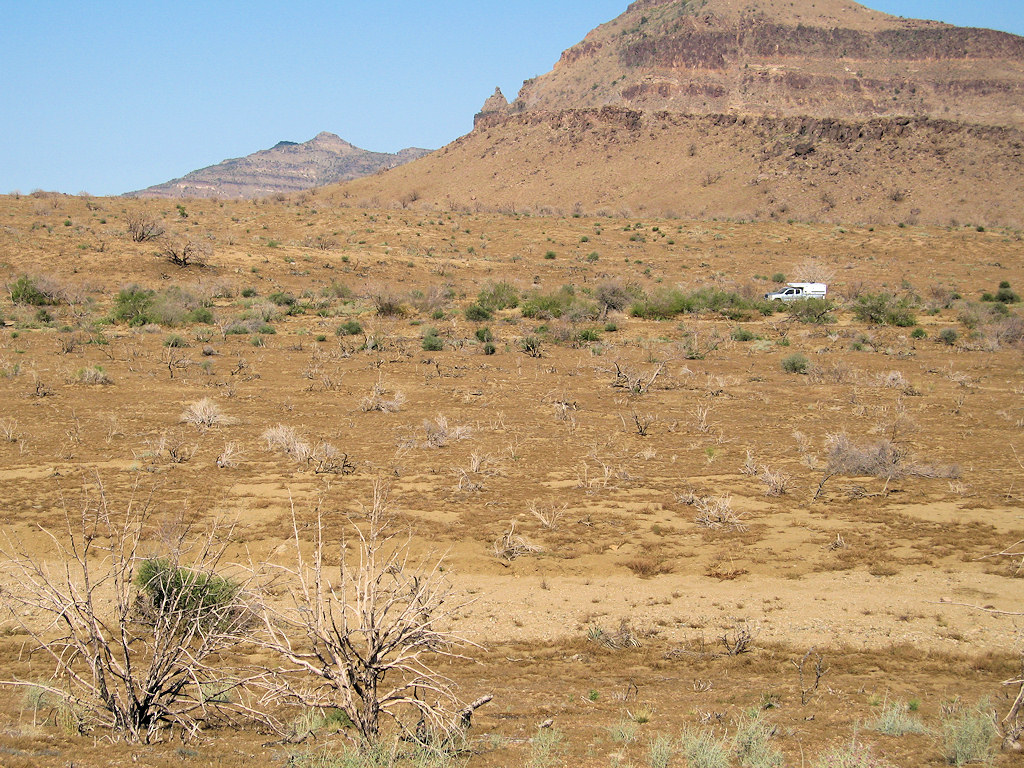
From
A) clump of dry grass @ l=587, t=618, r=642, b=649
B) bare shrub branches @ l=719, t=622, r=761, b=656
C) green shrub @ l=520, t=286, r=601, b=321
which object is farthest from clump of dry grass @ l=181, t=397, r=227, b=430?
green shrub @ l=520, t=286, r=601, b=321

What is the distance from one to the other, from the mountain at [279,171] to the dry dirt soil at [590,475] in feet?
425

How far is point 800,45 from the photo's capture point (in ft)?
342

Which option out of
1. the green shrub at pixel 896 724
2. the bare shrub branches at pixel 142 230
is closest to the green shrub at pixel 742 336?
the green shrub at pixel 896 724

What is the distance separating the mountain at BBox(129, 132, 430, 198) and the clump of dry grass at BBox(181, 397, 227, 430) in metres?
141

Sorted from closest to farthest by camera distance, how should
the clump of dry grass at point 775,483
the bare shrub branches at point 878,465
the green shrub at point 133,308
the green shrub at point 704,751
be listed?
the green shrub at point 704,751 < the clump of dry grass at point 775,483 < the bare shrub branches at point 878,465 < the green shrub at point 133,308

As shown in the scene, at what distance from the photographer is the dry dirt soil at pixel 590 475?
6652mm

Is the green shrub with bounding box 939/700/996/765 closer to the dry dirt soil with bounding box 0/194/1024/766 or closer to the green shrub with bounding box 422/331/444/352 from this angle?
the dry dirt soil with bounding box 0/194/1024/766

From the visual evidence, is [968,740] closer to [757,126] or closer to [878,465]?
[878,465]

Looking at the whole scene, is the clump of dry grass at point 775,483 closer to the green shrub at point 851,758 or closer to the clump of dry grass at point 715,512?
the clump of dry grass at point 715,512

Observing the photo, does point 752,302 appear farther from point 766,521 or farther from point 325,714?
point 325,714

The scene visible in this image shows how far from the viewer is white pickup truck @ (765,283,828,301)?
35.0 metres

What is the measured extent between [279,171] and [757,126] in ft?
415

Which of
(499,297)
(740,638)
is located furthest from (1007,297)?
(740,638)

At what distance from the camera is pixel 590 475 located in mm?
13438
